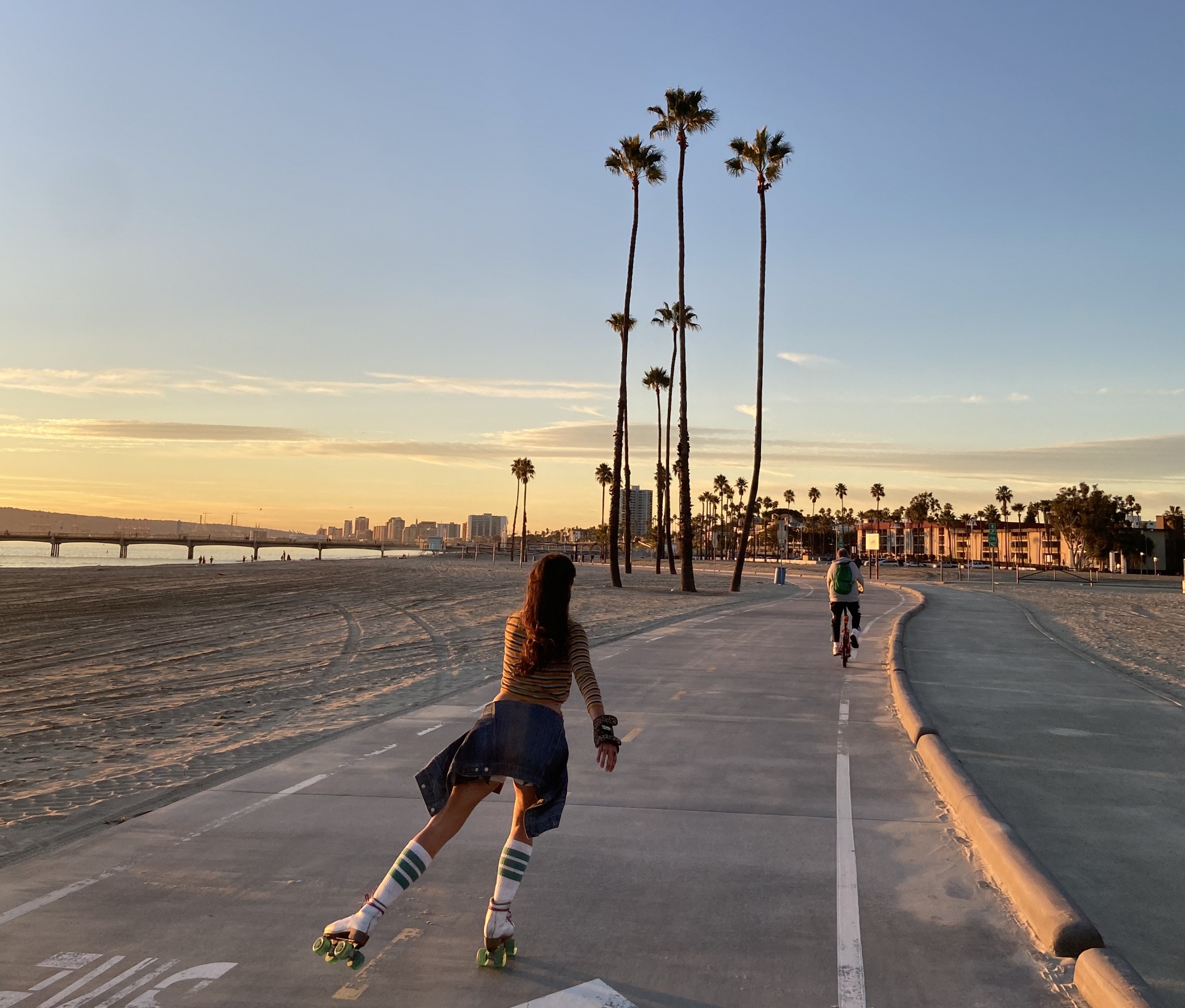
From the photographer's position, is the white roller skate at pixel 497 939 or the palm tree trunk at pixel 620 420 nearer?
the white roller skate at pixel 497 939

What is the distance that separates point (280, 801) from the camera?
269 inches

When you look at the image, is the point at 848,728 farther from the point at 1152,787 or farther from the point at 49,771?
the point at 49,771

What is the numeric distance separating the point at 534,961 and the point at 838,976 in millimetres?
1344

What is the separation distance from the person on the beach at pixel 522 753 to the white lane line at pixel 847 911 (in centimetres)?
136

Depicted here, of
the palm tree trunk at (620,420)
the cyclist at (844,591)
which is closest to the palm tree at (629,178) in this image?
the palm tree trunk at (620,420)

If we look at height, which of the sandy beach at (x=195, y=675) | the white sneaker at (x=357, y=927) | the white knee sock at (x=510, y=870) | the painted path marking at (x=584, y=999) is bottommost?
the sandy beach at (x=195, y=675)

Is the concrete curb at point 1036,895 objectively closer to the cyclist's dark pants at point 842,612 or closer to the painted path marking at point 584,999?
the painted path marking at point 584,999

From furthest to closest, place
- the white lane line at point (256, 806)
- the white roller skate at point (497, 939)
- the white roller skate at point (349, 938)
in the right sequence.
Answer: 1. the white lane line at point (256, 806)
2. the white roller skate at point (497, 939)
3. the white roller skate at point (349, 938)

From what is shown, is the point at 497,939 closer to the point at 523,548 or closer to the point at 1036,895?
the point at 1036,895

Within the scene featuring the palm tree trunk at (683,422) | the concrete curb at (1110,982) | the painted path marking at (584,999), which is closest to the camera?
the concrete curb at (1110,982)

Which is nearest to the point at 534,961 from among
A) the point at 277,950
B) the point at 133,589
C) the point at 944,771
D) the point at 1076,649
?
the point at 277,950

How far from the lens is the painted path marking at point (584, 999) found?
3.85m

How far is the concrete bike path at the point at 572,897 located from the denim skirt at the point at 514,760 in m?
0.69

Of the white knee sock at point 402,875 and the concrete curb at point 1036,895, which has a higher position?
the white knee sock at point 402,875
